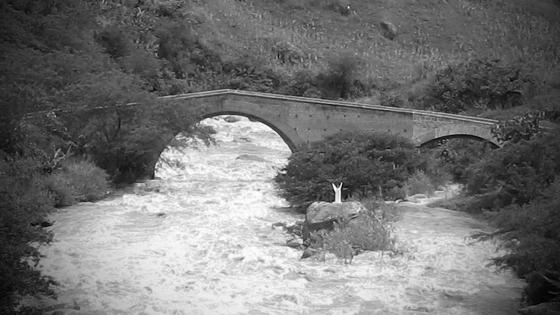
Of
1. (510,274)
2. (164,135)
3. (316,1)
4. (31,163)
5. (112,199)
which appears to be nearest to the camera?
(510,274)

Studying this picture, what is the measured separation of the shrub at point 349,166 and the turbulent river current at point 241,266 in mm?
1233

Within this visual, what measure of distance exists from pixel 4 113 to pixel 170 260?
6.86m

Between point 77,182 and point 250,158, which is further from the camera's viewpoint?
point 250,158

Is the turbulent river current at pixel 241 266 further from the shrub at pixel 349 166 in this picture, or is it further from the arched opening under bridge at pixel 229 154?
the arched opening under bridge at pixel 229 154

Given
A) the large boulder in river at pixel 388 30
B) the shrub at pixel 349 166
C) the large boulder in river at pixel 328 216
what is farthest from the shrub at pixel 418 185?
the large boulder in river at pixel 388 30

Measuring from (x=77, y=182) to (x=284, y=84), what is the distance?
25.3 m

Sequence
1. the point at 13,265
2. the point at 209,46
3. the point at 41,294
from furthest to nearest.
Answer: the point at 209,46 < the point at 41,294 < the point at 13,265

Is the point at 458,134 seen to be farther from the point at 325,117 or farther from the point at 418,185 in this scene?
the point at 325,117

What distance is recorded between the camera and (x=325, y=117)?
97.1ft

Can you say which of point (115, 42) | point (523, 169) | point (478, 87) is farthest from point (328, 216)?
point (478, 87)

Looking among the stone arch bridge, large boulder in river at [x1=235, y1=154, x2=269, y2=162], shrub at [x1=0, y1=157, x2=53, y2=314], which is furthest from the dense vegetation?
large boulder in river at [x1=235, y1=154, x2=269, y2=162]

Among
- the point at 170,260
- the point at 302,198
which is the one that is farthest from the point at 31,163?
the point at 302,198

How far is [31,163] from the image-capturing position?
18297 millimetres

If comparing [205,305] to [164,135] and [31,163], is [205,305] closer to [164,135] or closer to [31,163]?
[31,163]
